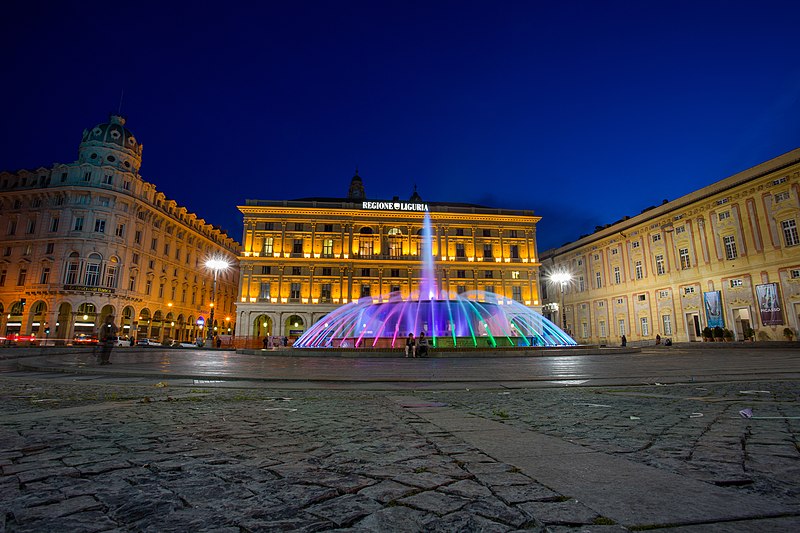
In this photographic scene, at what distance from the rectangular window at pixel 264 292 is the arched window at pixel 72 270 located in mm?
18625

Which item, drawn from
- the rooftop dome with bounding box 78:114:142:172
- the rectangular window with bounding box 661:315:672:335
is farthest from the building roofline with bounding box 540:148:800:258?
the rooftop dome with bounding box 78:114:142:172

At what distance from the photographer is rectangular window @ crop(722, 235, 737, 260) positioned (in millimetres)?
36688

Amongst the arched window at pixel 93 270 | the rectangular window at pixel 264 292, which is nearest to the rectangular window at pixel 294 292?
the rectangular window at pixel 264 292

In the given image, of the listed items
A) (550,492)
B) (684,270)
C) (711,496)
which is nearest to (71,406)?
(550,492)

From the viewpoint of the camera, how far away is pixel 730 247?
122 ft

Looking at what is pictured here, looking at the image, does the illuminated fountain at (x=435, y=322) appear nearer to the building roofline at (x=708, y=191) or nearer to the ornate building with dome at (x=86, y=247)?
the building roofline at (x=708, y=191)

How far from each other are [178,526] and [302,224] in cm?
5475

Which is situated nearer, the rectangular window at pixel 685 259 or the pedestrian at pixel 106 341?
the pedestrian at pixel 106 341

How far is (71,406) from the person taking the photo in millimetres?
5570

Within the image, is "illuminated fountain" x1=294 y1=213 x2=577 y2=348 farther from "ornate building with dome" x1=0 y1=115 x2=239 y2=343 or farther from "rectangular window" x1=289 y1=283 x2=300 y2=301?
"rectangular window" x1=289 y1=283 x2=300 y2=301

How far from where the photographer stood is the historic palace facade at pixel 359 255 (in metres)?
52.1

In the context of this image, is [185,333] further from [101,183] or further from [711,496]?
[711,496]

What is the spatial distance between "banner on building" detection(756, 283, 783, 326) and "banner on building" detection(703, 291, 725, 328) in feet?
11.4

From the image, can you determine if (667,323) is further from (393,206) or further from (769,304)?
(393,206)
